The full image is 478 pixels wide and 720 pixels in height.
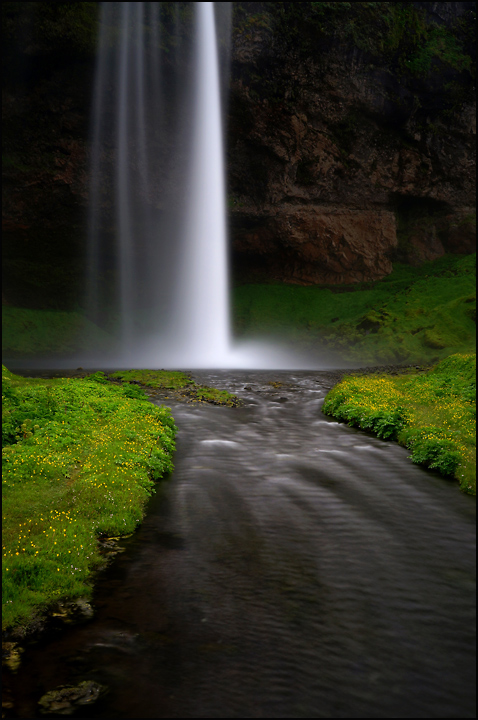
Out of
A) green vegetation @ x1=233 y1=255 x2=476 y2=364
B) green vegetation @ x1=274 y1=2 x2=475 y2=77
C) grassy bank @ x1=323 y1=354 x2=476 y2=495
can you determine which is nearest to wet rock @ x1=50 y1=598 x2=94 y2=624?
grassy bank @ x1=323 y1=354 x2=476 y2=495

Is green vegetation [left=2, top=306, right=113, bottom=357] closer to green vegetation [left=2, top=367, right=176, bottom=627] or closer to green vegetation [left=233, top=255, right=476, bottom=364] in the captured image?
green vegetation [left=233, top=255, right=476, bottom=364]

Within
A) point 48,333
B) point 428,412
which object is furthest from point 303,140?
point 428,412

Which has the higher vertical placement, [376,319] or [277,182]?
[277,182]

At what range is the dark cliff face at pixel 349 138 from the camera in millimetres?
59031

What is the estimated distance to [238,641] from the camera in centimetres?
599

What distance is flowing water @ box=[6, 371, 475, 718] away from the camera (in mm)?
5109

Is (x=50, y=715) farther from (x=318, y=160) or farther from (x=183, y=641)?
(x=318, y=160)

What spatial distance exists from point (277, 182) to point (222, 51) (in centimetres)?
1585

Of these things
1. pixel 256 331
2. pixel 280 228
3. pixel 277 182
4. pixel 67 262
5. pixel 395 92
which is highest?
pixel 395 92

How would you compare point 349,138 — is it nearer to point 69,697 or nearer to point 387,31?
point 387,31

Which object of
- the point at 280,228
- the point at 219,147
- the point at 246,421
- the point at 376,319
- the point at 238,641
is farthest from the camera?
the point at 280,228

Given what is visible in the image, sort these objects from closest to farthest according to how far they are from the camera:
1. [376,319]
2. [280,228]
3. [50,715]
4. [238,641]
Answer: [50,715]
[238,641]
[376,319]
[280,228]

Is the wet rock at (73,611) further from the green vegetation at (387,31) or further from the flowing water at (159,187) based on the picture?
the green vegetation at (387,31)

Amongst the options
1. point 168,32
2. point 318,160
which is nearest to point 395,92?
point 318,160
